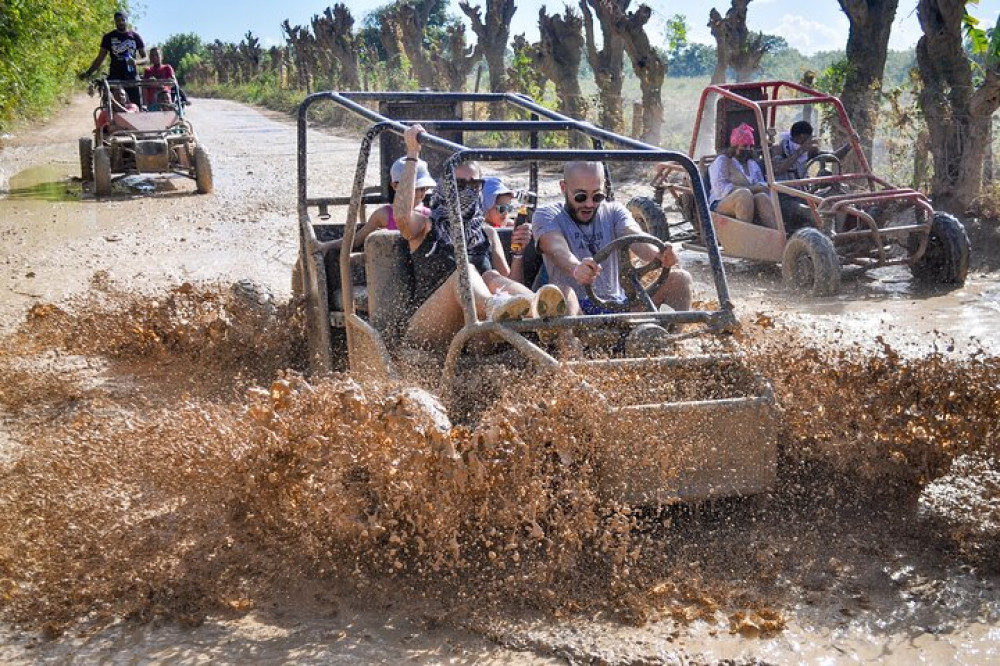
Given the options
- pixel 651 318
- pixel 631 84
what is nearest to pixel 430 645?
pixel 651 318

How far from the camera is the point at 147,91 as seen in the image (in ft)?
51.7

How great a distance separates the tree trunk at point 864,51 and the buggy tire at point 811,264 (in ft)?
16.5

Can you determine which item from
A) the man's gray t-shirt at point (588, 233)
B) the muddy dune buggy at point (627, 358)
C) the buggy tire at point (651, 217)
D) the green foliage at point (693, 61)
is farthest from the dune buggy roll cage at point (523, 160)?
the green foliage at point (693, 61)

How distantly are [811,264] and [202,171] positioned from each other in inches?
344

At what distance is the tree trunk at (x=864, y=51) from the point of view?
14070 mm

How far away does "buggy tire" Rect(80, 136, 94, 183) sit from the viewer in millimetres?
15469

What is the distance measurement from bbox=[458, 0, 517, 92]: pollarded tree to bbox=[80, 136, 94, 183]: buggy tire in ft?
41.9

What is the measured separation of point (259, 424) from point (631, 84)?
71890 mm

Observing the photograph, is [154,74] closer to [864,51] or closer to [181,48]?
[864,51]

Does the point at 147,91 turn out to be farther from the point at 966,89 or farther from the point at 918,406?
the point at 918,406

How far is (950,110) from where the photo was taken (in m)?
11.9

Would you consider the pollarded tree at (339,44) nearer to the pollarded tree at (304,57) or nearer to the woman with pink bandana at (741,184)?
the pollarded tree at (304,57)

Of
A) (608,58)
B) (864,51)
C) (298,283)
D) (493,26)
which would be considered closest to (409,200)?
(298,283)

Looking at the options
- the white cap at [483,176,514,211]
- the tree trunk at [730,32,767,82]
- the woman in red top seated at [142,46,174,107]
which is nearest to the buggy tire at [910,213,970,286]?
the white cap at [483,176,514,211]
